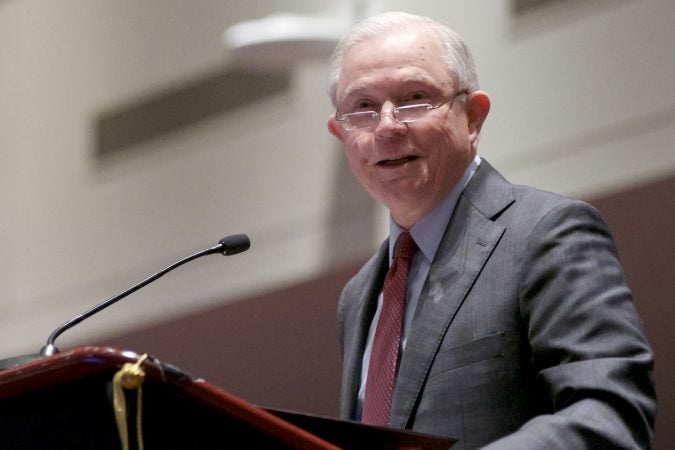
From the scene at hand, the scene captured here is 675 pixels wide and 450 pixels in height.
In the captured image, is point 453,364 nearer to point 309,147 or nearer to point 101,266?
point 309,147

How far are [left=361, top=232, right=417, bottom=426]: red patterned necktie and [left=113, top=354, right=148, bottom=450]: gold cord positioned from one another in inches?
27.4

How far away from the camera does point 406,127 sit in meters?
2.34

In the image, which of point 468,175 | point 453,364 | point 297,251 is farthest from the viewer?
point 297,251

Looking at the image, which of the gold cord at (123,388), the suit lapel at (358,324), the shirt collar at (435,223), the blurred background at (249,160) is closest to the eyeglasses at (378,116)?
the shirt collar at (435,223)

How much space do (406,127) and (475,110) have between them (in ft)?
0.65

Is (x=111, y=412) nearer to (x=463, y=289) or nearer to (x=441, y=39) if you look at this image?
(x=463, y=289)

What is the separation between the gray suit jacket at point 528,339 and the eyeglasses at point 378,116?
0.21 meters

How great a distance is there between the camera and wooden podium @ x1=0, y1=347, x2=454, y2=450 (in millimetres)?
1502

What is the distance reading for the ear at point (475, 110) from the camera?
8.11 feet

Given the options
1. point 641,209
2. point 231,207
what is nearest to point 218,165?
point 231,207

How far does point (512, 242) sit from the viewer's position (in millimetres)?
2125

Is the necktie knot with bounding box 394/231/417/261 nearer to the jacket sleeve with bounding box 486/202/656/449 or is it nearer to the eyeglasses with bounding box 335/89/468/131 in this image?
the eyeglasses with bounding box 335/89/468/131

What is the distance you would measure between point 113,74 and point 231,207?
930 mm

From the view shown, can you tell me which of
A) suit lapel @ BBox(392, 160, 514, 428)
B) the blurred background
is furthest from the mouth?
the blurred background
